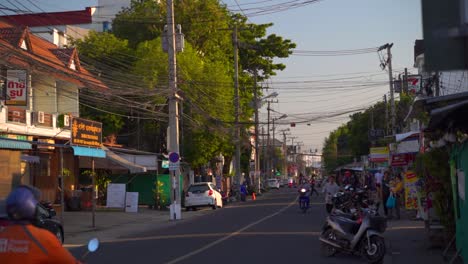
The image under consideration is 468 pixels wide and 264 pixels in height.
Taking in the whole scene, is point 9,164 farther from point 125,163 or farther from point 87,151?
point 125,163

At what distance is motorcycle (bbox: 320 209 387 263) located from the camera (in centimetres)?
1403

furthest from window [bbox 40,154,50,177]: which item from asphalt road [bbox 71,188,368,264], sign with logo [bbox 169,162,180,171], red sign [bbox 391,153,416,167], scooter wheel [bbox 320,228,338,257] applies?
scooter wheel [bbox 320,228,338,257]

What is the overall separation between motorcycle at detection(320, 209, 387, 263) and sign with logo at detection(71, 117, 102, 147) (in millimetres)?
13141


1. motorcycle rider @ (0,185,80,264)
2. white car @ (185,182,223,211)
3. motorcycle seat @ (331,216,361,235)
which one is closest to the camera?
motorcycle rider @ (0,185,80,264)

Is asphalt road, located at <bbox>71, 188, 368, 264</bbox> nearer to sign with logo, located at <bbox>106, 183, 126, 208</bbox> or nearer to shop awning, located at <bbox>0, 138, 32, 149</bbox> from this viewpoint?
shop awning, located at <bbox>0, 138, 32, 149</bbox>

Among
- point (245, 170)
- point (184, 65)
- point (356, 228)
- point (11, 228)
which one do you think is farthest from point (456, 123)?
point (245, 170)

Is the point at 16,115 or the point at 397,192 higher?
the point at 16,115

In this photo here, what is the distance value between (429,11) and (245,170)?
78.5 m

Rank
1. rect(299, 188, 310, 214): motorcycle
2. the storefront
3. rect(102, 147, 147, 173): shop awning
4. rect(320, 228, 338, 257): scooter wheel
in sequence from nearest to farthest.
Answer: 1. rect(320, 228, 338, 257): scooter wheel
2. the storefront
3. rect(299, 188, 310, 214): motorcycle
4. rect(102, 147, 147, 173): shop awning

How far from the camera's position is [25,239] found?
15.2 ft

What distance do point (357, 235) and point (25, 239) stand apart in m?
10.6

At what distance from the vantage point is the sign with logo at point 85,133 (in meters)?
25.5

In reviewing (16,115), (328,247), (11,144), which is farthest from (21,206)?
(16,115)

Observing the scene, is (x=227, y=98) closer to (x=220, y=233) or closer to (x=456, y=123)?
(x=220, y=233)
